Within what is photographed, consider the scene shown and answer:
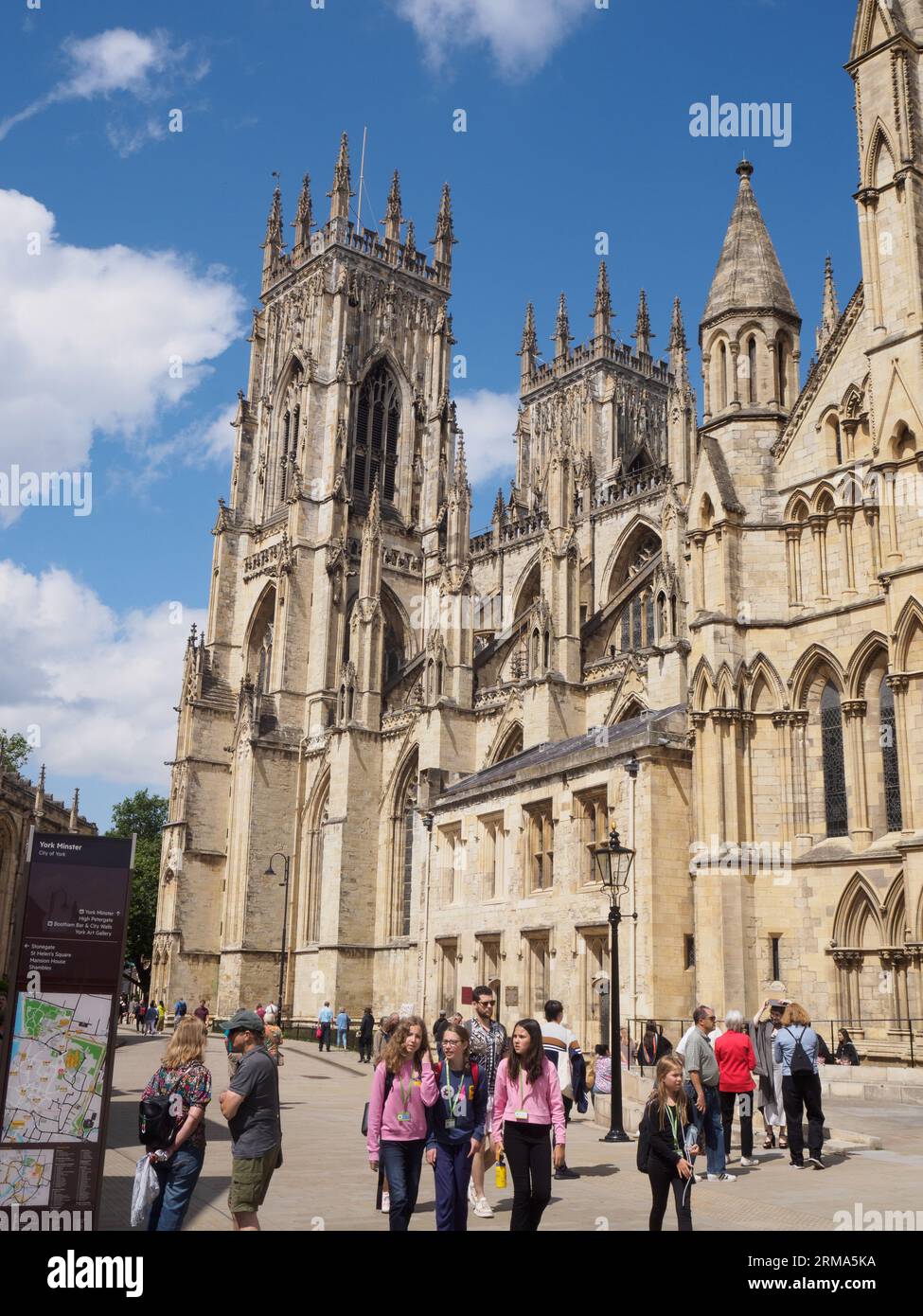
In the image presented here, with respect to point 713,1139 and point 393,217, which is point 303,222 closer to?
point 393,217

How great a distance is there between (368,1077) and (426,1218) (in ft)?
58.3

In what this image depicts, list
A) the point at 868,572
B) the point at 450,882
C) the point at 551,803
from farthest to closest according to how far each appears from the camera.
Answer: the point at 450,882, the point at 551,803, the point at 868,572

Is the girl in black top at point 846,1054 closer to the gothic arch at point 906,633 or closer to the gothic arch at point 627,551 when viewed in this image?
the gothic arch at point 906,633

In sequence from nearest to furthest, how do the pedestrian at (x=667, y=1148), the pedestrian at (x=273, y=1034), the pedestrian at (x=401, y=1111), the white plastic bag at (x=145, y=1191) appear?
1. the white plastic bag at (x=145, y=1191)
2. the pedestrian at (x=667, y=1148)
3. the pedestrian at (x=401, y=1111)
4. the pedestrian at (x=273, y=1034)

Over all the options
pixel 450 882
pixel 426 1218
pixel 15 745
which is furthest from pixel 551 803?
pixel 15 745

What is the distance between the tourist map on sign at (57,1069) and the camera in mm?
8031

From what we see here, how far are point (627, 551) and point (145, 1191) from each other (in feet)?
141

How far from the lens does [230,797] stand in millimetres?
54938

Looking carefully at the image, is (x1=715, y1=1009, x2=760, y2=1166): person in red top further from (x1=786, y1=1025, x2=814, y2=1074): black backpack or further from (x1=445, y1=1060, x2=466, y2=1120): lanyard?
(x1=445, y1=1060, x2=466, y2=1120): lanyard

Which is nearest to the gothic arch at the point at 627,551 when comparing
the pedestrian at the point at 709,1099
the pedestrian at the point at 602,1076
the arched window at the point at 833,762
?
the arched window at the point at 833,762

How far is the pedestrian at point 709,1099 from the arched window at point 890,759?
28.3ft

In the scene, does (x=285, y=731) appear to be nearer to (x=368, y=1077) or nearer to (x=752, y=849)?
(x=368, y=1077)

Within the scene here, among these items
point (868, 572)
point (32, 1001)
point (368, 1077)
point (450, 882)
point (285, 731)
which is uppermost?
point (285, 731)

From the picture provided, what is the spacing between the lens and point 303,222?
65.4 metres
